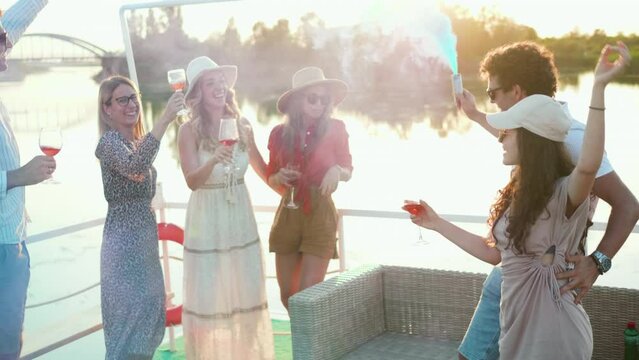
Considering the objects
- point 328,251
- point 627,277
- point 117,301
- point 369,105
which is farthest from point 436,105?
point 117,301

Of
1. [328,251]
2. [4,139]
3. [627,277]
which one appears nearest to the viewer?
[4,139]

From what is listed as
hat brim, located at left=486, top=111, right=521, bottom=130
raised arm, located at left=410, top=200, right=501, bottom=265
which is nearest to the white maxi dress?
raised arm, located at left=410, top=200, right=501, bottom=265

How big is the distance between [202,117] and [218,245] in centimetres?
57

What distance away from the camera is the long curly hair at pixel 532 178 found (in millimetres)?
1875

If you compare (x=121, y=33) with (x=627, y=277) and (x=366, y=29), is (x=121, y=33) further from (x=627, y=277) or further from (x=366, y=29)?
(x=627, y=277)

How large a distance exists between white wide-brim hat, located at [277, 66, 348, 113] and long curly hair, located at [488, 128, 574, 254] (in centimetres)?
167

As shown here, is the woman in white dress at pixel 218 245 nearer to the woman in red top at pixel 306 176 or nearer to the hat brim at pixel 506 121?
the woman in red top at pixel 306 176

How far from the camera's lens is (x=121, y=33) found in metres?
4.62

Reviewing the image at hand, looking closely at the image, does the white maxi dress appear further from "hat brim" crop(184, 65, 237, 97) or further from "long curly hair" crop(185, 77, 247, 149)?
"hat brim" crop(184, 65, 237, 97)

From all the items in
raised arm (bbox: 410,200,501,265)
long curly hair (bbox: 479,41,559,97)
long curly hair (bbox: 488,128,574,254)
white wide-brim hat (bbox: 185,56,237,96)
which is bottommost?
raised arm (bbox: 410,200,501,265)

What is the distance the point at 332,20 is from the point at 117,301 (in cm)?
231

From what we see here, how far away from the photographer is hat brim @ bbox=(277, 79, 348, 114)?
348 centimetres

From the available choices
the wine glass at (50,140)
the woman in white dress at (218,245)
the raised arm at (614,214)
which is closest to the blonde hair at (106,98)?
the wine glass at (50,140)

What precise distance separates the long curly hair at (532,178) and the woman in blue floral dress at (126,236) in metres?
1.52
